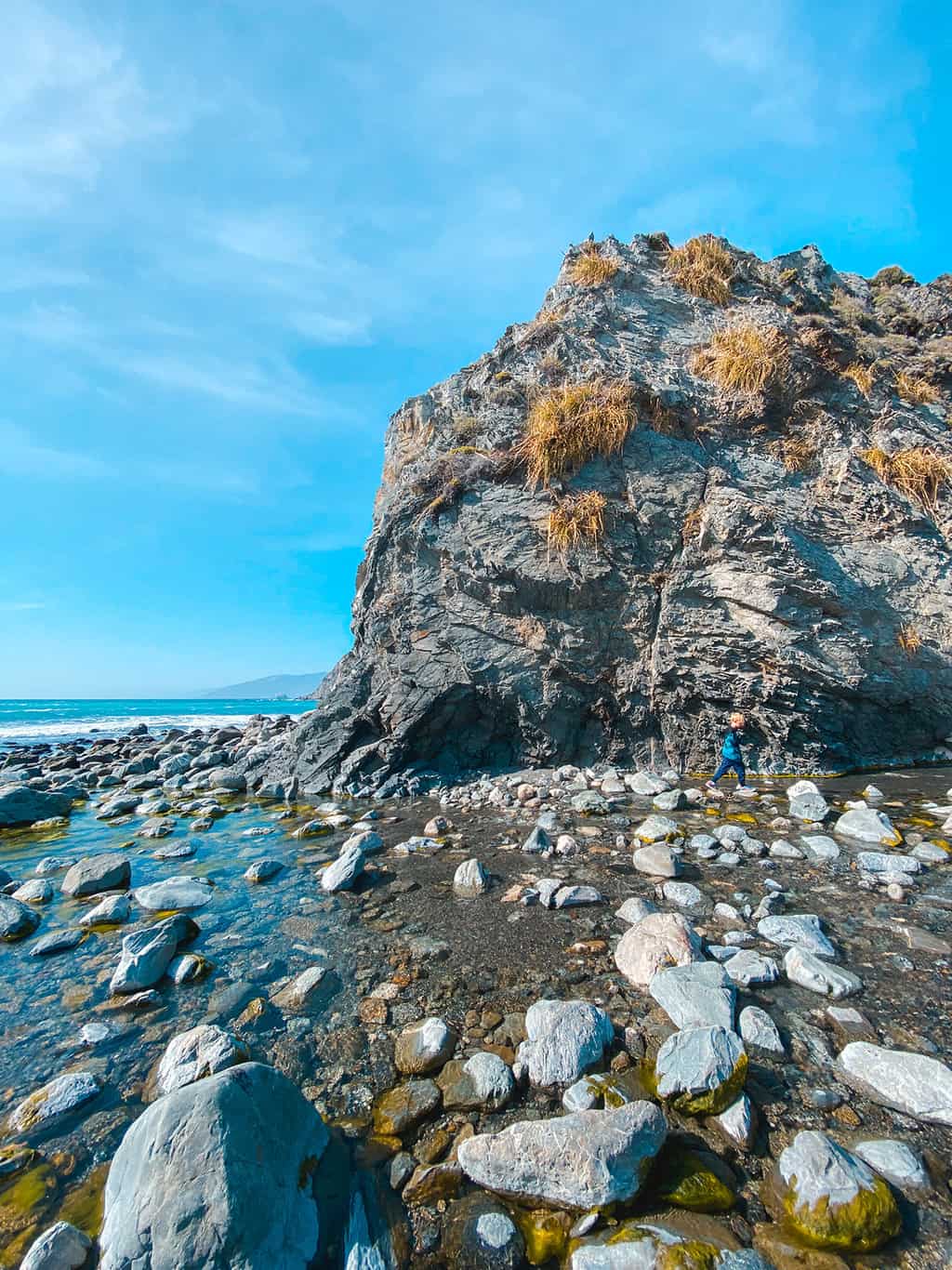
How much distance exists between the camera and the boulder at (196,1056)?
122 inches

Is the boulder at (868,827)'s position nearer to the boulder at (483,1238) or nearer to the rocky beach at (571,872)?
the rocky beach at (571,872)

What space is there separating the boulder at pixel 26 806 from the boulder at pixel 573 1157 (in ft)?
39.1

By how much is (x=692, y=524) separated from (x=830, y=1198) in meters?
10.3

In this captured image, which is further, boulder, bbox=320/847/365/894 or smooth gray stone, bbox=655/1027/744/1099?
boulder, bbox=320/847/365/894

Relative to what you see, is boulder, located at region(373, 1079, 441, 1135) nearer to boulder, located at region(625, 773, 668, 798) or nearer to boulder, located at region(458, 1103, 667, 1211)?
boulder, located at region(458, 1103, 667, 1211)

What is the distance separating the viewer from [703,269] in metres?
14.0

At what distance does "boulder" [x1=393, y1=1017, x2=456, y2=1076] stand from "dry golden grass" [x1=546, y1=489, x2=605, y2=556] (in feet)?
30.0

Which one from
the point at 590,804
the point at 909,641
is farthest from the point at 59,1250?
the point at 909,641

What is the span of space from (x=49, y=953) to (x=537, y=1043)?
4857 millimetres

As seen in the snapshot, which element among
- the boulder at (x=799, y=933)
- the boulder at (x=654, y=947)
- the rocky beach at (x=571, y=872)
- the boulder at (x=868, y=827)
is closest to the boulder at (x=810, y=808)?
the rocky beach at (x=571, y=872)

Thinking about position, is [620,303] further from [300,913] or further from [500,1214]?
[500,1214]

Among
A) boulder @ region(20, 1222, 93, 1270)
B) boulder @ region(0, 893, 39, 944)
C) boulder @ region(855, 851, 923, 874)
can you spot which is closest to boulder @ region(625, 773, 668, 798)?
boulder @ region(855, 851, 923, 874)

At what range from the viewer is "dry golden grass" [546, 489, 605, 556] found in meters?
10.9

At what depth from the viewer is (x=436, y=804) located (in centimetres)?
991
